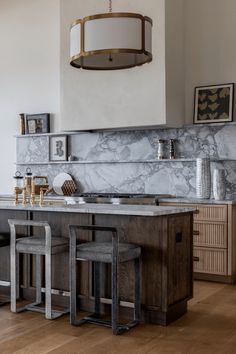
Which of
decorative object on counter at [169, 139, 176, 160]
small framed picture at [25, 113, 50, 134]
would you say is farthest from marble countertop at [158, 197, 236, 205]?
small framed picture at [25, 113, 50, 134]

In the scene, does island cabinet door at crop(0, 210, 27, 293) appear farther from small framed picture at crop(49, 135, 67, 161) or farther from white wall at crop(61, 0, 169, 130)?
small framed picture at crop(49, 135, 67, 161)

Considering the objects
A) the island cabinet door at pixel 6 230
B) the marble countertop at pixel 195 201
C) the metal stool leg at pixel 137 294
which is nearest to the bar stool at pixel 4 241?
the island cabinet door at pixel 6 230

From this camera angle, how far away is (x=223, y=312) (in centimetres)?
410

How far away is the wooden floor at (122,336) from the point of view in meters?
3.23

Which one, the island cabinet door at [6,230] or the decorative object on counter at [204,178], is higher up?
the decorative object on counter at [204,178]

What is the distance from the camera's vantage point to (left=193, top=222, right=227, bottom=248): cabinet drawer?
5284 millimetres

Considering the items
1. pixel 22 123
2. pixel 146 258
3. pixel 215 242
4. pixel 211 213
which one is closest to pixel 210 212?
pixel 211 213

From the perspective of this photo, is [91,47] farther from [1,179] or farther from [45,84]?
[1,179]

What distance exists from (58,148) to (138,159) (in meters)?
1.33

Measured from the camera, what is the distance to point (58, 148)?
7.16m

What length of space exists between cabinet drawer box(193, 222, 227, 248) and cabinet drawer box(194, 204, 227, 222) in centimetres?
6

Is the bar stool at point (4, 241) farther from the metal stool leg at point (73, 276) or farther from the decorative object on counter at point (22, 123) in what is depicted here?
the decorative object on counter at point (22, 123)

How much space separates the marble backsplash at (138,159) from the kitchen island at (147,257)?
6.66 feet

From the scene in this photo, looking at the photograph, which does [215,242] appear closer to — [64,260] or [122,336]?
[64,260]
